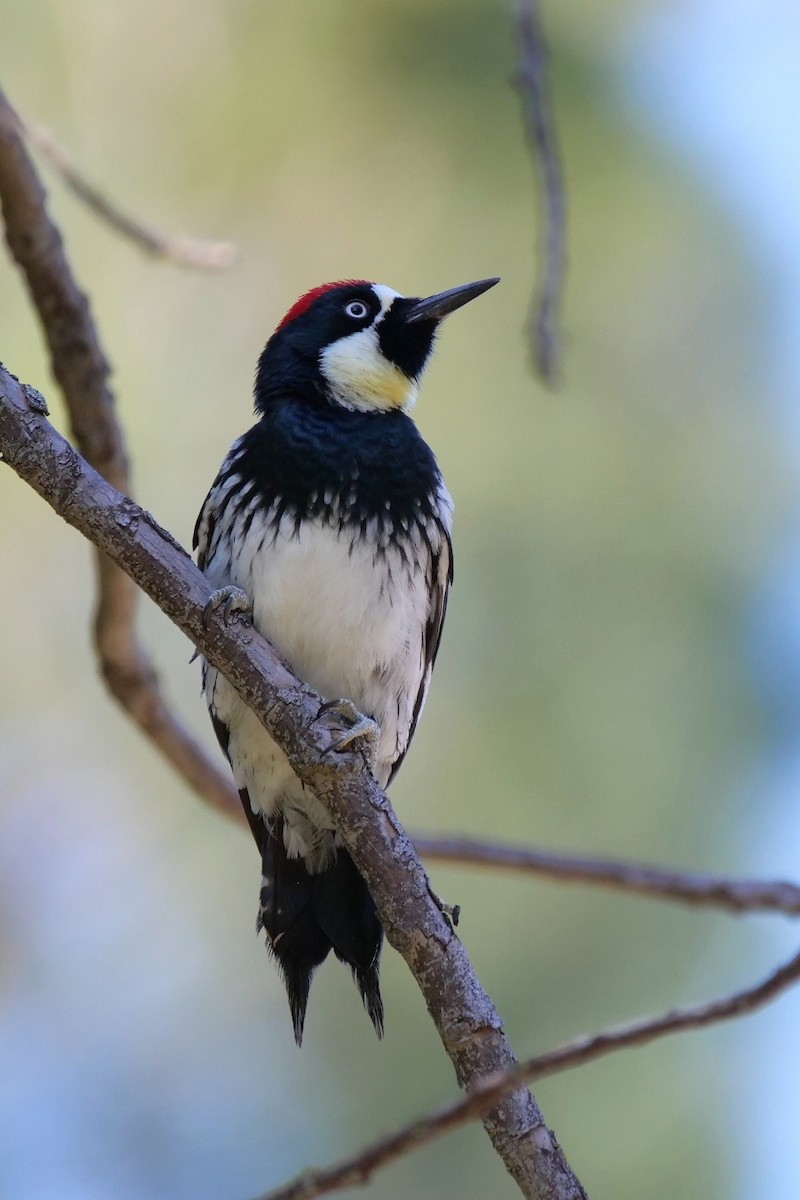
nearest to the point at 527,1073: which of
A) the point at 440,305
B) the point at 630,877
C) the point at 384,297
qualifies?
the point at 630,877

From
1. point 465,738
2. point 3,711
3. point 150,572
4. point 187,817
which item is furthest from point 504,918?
point 150,572

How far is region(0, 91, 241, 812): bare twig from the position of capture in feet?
11.3

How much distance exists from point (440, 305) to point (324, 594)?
112 centimetres

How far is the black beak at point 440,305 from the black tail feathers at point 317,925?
5.11ft

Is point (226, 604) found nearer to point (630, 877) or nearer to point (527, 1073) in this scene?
point (527, 1073)

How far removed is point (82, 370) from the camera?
356 centimetres

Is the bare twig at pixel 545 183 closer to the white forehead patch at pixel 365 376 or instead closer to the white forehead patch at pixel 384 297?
the white forehead patch at pixel 365 376

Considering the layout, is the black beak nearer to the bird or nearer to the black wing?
the bird

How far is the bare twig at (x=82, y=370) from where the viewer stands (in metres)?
3.44

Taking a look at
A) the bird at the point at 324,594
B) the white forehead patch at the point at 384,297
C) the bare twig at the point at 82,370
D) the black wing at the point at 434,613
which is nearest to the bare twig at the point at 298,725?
the bird at the point at 324,594

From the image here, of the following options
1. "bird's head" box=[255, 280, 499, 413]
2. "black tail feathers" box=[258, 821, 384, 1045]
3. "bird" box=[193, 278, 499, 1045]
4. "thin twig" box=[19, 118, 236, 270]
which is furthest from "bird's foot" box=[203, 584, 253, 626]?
"thin twig" box=[19, 118, 236, 270]

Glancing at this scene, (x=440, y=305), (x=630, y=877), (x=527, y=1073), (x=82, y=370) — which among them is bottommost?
(x=527, y=1073)

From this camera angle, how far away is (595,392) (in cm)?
565

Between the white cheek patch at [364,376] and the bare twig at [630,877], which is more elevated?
the white cheek patch at [364,376]
